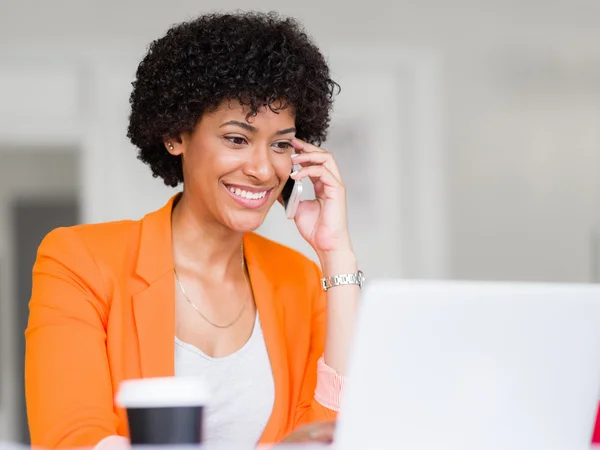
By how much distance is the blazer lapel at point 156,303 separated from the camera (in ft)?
5.63

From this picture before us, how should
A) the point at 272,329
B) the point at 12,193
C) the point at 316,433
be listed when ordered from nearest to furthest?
the point at 316,433
the point at 272,329
the point at 12,193

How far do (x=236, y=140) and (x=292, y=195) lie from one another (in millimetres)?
229

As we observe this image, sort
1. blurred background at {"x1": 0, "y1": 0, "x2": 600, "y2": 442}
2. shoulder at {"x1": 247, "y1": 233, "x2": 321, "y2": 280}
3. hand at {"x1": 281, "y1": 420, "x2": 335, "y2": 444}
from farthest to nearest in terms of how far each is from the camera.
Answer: blurred background at {"x1": 0, "y1": 0, "x2": 600, "y2": 442}, shoulder at {"x1": 247, "y1": 233, "x2": 321, "y2": 280}, hand at {"x1": 281, "y1": 420, "x2": 335, "y2": 444}

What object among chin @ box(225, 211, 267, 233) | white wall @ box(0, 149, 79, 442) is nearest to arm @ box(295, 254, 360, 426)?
chin @ box(225, 211, 267, 233)

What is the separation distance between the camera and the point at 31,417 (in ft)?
4.88

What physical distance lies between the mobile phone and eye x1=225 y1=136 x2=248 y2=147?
0.19 meters

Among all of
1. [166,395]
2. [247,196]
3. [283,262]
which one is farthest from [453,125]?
[166,395]

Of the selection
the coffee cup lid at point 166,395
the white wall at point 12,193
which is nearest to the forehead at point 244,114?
the coffee cup lid at point 166,395

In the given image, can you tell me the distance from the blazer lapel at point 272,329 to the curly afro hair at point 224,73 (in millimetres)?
374

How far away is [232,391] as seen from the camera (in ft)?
5.97

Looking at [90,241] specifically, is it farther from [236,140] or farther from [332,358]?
[332,358]

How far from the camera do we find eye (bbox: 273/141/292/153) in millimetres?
1927

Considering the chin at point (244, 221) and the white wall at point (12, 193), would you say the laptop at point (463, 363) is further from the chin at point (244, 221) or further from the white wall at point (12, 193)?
the white wall at point (12, 193)

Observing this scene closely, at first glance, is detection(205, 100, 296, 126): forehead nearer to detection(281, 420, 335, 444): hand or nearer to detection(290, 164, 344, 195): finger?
detection(290, 164, 344, 195): finger
